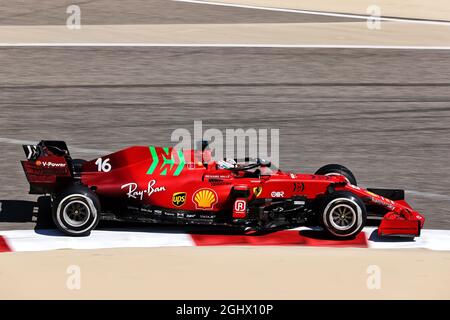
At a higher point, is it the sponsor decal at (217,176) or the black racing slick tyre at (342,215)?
the sponsor decal at (217,176)

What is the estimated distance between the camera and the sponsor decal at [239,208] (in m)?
11.2

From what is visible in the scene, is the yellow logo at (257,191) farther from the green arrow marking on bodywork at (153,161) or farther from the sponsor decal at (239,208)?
the green arrow marking on bodywork at (153,161)

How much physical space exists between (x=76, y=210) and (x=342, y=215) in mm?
2759

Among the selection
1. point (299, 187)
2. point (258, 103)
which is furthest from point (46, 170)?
point (258, 103)

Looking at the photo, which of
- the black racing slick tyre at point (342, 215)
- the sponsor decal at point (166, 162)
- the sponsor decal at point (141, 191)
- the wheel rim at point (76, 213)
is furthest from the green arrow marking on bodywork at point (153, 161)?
the black racing slick tyre at point (342, 215)

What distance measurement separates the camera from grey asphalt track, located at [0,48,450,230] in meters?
14.4

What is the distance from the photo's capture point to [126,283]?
9.75 meters

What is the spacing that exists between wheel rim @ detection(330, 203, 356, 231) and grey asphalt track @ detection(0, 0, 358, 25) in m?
12.3

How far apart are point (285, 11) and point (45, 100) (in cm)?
Result: 861

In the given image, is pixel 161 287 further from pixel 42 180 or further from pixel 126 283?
pixel 42 180

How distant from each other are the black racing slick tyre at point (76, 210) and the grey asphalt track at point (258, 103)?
2.61 ft

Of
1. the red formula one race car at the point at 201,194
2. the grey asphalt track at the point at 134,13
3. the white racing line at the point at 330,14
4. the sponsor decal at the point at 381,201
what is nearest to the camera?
the red formula one race car at the point at 201,194

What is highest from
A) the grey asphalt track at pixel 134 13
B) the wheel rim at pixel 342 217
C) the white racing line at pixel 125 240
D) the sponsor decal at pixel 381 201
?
the grey asphalt track at pixel 134 13

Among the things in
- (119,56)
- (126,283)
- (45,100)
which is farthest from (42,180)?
(119,56)
